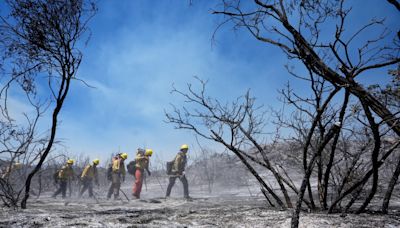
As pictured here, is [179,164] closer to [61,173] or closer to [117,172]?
[117,172]

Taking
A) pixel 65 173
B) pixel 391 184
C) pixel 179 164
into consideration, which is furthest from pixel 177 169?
pixel 391 184

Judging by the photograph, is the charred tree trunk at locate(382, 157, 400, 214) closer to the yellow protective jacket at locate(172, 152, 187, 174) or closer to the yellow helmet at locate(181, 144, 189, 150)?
the yellow protective jacket at locate(172, 152, 187, 174)

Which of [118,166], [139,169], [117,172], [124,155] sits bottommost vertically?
[117,172]

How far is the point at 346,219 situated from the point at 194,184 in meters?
16.5

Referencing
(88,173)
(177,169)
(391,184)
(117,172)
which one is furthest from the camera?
(88,173)

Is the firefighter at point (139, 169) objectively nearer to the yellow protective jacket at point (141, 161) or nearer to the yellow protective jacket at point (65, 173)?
the yellow protective jacket at point (141, 161)

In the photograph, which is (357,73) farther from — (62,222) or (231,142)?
(62,222)

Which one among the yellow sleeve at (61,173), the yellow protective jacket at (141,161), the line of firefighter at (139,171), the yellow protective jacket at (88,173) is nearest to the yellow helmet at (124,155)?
the line of firefighter at (139,171)

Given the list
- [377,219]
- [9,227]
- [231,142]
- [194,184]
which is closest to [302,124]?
[231,142]

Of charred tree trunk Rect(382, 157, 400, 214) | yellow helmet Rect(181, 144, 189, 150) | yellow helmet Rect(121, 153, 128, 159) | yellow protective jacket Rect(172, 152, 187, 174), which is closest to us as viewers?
charred tree trunk Rect(382, 157, 400, 214)

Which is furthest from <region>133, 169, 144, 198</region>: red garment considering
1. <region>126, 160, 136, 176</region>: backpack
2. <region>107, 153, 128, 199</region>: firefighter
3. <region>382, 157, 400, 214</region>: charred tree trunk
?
<region>382, 157, 400, 214</region>: charred tree trunk

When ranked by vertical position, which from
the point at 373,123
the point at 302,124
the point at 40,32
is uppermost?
the point at 40,32

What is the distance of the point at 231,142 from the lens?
3.85m

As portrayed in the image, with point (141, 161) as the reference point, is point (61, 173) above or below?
below
